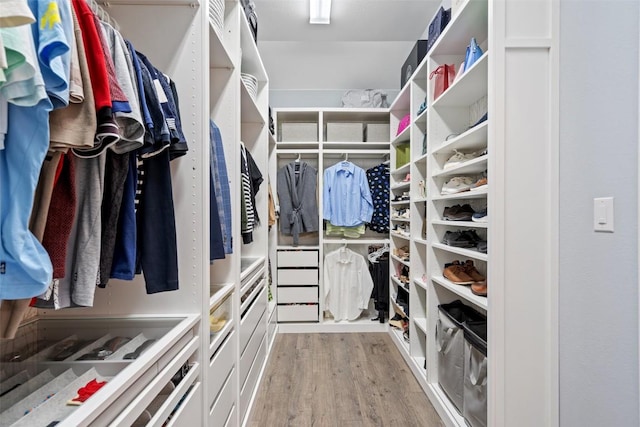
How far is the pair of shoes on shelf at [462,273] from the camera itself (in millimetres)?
1746

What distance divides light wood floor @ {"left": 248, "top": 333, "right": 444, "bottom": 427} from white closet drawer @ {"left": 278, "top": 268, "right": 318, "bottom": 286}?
0.54 meters

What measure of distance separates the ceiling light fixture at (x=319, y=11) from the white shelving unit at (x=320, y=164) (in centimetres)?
86

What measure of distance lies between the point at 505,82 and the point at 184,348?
5.08 feet

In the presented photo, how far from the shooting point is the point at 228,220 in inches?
59.2

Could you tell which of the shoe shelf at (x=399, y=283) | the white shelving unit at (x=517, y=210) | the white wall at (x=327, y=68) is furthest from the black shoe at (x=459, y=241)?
the white wall at (x=327, y=68)

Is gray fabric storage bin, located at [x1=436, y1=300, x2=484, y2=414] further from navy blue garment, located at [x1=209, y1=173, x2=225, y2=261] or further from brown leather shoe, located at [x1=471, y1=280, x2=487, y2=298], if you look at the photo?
navy blue garment, located at [x1=209, y1=173, x2=225, y2=261]

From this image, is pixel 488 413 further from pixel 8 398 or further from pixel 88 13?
pixel 88 13

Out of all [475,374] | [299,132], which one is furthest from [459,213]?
[299,132]

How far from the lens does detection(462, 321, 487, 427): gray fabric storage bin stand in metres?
1.45

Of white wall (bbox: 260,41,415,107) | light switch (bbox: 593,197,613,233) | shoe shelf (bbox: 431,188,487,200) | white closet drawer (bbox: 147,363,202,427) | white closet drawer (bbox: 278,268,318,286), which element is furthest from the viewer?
white closet drawer (bbox: 278,268,318,286)

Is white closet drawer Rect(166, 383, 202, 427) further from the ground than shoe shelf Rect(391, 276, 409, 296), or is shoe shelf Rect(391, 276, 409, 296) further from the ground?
white closet drawer Rect(166, 383, 202, 427)

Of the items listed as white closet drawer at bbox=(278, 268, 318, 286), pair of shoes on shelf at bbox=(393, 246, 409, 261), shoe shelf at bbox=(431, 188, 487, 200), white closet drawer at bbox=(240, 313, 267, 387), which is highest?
shoe shelf at bbox=(431, 188, 487, 200)

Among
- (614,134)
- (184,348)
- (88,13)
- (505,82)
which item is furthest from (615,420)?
(88,13)

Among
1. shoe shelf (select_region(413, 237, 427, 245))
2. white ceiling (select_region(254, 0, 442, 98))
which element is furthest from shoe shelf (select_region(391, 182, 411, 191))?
white ceiling (select_region(254, 0, 442, 98))
